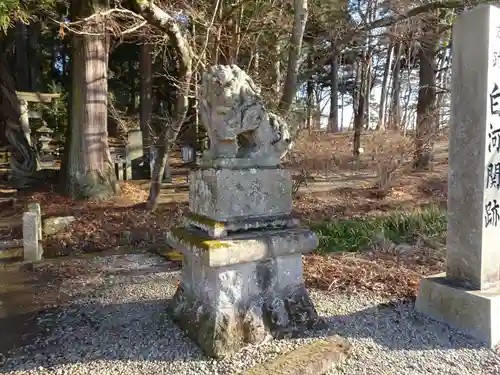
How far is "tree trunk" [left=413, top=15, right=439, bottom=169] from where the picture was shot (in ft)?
30.0

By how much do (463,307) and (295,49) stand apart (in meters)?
4.65

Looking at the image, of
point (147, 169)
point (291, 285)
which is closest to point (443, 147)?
point (147, 169)

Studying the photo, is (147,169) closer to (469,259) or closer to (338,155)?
(338,155)

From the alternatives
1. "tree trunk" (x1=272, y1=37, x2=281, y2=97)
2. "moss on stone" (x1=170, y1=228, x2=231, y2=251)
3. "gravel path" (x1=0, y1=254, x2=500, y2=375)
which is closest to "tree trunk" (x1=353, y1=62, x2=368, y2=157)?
"tree trunk" (x1=272, y1=37, x2=281, y2=97)

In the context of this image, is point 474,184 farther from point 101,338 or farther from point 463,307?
point 101,338

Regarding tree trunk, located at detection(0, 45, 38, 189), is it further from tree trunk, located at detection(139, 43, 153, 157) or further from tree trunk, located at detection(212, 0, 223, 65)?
tree trunk, located at detection(212, 0, 223, 65)

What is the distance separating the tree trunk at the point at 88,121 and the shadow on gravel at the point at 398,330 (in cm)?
723

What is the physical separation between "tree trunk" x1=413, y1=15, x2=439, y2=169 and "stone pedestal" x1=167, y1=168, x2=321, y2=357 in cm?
690

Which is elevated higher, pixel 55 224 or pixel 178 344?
pixel 55 224

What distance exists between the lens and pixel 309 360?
98.8 inches

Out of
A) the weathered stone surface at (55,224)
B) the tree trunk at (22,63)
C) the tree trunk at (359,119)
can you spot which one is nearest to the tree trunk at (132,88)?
the tree trunk at (22,63)

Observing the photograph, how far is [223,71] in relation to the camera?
279 centimetres

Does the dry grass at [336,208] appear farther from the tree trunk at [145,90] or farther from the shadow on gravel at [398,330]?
the tree trunk at [145,90]

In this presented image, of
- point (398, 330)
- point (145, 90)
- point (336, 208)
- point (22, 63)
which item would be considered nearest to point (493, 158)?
point (398, 330)
